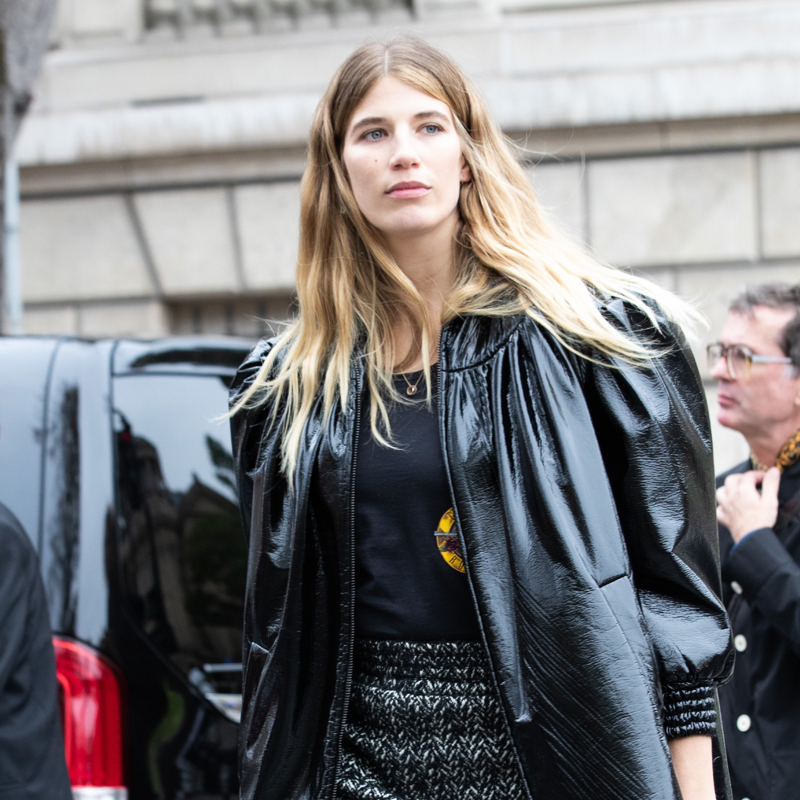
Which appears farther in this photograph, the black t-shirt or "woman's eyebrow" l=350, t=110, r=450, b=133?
"woman's eyebrow" l=350, t=110, r=450, b=133

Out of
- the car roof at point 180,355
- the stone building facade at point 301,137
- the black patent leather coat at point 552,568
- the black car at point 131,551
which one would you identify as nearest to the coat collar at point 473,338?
the black patent leather coat at point 552,568

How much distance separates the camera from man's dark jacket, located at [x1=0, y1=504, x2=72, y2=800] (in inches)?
81.3

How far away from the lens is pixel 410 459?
71.1 inches

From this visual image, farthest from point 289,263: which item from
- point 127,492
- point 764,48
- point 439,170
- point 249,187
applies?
point 439,170

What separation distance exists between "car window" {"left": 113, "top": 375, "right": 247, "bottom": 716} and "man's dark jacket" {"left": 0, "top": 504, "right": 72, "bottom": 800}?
33 centimetres

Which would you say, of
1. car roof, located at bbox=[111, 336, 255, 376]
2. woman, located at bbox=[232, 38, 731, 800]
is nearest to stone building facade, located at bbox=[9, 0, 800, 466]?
car roof, located at bbox=[111, 336, 255, 376]

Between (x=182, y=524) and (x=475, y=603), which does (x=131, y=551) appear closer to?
(x=182, y=524)

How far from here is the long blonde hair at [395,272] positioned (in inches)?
71.8

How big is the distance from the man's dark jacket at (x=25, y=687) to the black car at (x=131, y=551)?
0.22 m

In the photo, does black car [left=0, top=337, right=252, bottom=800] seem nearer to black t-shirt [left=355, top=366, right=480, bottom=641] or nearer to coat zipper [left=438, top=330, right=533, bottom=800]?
black t-shirt [left=355, top=366, right=480, bottom=641]

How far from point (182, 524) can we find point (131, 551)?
0.62 feet

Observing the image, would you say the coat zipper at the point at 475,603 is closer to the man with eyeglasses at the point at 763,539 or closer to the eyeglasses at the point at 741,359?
the man with eyeglasses at the point at 763,539

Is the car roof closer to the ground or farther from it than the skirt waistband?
farther from it

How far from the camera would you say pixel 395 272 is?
204cm
